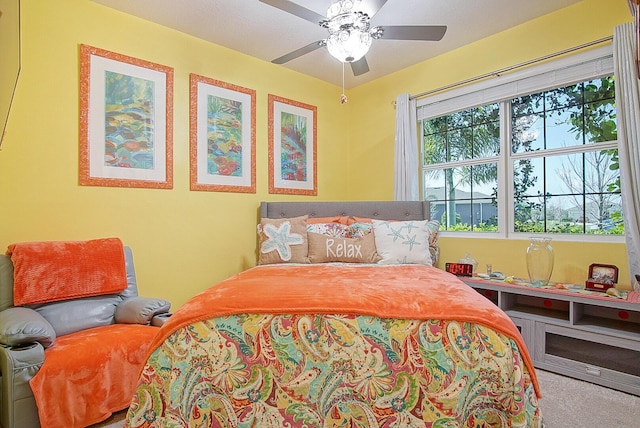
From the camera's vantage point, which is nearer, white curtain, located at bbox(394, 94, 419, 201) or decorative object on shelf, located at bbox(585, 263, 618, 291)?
decorative object on shelf, located at bbox(585, 263, 618, 291)

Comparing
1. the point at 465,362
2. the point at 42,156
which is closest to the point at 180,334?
the point at 465,362

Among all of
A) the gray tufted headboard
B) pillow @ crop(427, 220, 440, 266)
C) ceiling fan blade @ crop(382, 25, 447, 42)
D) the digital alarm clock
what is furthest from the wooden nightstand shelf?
ceiling fan blade @ crop(382, 25, 447, 42)

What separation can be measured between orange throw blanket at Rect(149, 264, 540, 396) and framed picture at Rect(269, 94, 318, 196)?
2.04 m

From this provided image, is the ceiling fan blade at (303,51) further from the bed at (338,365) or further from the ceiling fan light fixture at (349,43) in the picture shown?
the bed at (338,365)

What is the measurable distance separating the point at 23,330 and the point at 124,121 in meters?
1.66

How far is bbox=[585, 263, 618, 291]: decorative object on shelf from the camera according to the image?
2387mm

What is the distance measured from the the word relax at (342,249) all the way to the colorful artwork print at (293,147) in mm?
1209

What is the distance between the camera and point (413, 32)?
2164mm

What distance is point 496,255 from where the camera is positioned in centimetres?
319

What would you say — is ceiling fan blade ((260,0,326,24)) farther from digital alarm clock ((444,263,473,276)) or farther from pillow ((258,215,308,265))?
digital alarm clock ((444,263,473,276))

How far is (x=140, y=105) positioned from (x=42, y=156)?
0.79m

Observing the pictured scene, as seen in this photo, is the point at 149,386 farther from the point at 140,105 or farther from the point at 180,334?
the point at 140,105

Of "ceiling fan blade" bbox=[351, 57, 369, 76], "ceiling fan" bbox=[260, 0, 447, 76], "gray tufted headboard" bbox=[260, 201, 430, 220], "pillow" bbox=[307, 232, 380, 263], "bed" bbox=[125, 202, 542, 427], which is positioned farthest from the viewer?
"gray tufted headboard" bbox=[260, 201, 430, 220]

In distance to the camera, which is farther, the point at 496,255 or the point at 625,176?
the point at 496,255
